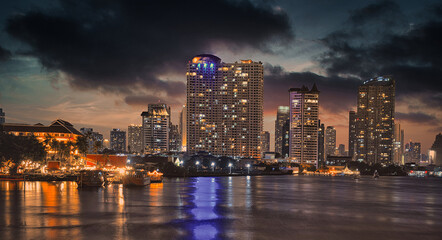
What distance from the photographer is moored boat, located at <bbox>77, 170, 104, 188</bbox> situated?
270ft

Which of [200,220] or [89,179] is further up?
[200,220]

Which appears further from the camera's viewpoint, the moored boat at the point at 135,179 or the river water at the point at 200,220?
the moored boat at the point at 135,179

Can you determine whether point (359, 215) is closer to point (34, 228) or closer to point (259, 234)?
point (259, 234)

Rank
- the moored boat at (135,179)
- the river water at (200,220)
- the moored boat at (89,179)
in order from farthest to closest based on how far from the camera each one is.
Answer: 1. the moored boat at (135,179)
2. the moored boat at (89,179)
3. the river water at (200,220)

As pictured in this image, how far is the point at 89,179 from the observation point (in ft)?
273

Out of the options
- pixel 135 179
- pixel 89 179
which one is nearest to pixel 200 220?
pixel 89 179

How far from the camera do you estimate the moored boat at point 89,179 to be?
82.4m

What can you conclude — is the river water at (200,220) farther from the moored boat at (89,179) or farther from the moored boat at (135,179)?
the moored boat at (135,179)

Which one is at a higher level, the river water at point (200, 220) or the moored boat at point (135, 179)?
the river water at point (200, 220)

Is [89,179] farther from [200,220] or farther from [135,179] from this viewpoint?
[200,220]

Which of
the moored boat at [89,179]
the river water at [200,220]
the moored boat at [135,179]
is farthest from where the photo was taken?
the moored boat at [135,179]

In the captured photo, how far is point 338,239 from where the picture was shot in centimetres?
3472

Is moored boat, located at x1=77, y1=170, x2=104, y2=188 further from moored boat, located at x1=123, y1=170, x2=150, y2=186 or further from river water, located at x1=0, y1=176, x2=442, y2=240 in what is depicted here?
river water, located at x1=0, y1=176, x2=442, y2=240

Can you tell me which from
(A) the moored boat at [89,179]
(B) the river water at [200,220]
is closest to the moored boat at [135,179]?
(A) the moored boat at [89,179]
